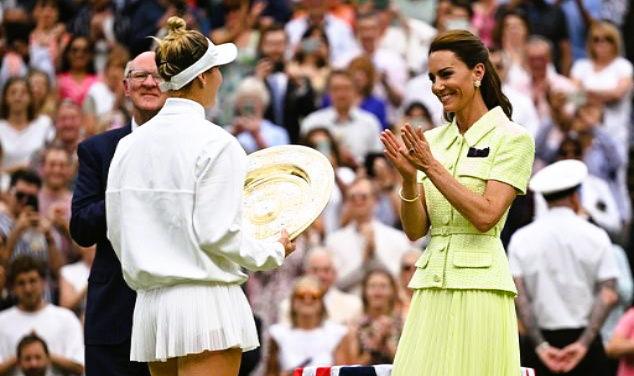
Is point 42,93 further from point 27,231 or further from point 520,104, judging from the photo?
point 520,104

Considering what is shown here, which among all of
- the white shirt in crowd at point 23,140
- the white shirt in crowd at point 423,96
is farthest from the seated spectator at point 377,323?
the white shirt in crowd at point 23,140

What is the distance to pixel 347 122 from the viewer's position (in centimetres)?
1502

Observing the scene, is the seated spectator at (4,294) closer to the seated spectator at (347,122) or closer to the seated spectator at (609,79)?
the seated spectator at (347,122)

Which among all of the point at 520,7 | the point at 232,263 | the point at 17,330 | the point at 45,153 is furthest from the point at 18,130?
the point at 232,263

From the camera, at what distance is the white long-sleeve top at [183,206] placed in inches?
252

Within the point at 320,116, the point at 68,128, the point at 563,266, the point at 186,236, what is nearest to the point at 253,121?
the point at 320,116

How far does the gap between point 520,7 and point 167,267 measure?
34.6ft

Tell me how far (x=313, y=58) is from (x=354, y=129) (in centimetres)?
132

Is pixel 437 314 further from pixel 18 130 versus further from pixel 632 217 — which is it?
pixel 18 130

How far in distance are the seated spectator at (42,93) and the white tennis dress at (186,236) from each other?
28.7 feet

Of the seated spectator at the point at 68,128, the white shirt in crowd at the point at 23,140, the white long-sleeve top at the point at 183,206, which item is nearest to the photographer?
the white long-sleeve top at the point at 183,206

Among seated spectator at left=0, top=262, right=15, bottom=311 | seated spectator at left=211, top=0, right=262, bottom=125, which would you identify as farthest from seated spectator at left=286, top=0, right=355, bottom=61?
seated spectator at left=0, top=262, right=15, bottom=311

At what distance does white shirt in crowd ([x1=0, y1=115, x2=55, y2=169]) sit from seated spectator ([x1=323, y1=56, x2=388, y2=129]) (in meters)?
2.59

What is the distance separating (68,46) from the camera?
15.9 m
